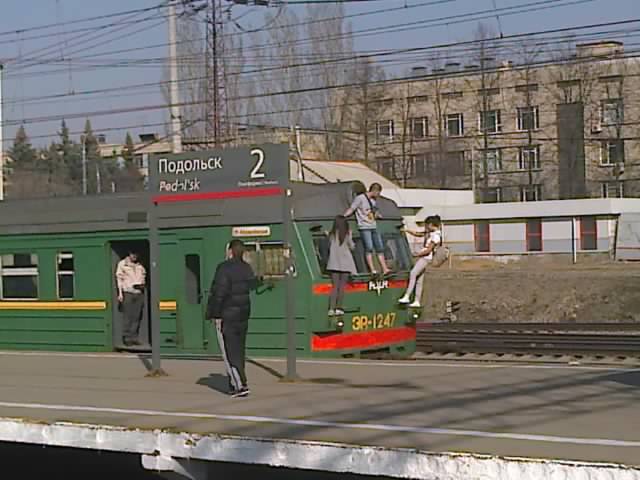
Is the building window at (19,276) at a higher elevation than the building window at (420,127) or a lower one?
lower

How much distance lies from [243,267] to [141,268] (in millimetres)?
5782

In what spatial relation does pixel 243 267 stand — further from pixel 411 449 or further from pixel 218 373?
pixel 411 449

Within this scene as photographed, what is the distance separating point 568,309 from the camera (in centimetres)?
3575

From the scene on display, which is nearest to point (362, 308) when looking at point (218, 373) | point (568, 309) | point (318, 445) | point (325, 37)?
point (218, 373)

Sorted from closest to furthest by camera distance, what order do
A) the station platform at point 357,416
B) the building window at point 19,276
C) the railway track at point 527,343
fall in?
the station platform at point 357,416 → the railway track at point 527,343 → the building window at point 19,276

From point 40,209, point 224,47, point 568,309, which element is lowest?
point 568,309

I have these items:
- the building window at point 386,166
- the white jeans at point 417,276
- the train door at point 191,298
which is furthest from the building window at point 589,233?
the train door at point 191,298

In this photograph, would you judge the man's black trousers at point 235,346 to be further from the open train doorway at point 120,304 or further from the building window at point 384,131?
the building window at point 384,131

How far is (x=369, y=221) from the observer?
15.9 meters

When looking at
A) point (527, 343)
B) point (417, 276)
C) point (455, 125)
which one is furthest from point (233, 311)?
point (455, 125)

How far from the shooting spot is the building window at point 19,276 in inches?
714

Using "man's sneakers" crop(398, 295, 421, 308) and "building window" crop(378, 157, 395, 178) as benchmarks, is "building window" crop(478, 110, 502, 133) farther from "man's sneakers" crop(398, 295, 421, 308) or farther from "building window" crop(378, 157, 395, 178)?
"man's sneakers" crop(398, 295, 421, 308)

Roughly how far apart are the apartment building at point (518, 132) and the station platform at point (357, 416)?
175 feet

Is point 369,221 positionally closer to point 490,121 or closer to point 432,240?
point 432,240
